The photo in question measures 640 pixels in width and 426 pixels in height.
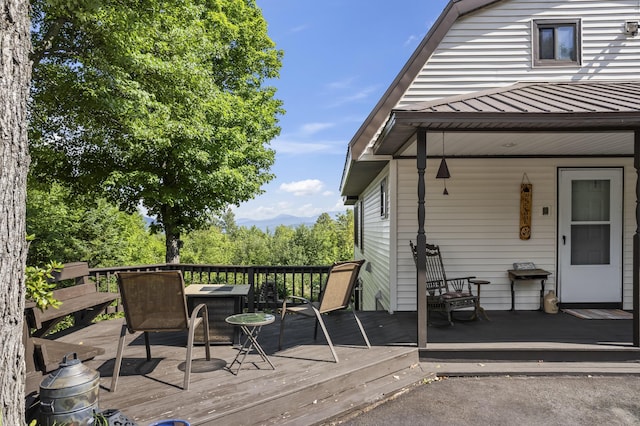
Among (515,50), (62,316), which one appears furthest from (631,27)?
(62,316)

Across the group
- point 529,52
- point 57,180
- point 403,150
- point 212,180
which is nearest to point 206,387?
point 403,150

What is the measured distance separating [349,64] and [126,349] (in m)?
17.8

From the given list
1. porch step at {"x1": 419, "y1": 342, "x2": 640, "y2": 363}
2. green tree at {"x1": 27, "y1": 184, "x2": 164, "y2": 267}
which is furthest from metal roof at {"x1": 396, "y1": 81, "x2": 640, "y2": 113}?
green tree at {"x1": 27, "y1": 184, "x2": 164, "y2": 267}

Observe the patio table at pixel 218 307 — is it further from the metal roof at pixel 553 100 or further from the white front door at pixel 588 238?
the white front door at pixel 588 238

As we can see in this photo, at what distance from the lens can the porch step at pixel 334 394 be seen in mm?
2920

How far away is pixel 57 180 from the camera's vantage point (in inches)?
374

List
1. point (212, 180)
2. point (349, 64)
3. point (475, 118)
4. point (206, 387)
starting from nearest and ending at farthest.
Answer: point (206, 387), point (475, 118), point (212, 180), point (349, 64)

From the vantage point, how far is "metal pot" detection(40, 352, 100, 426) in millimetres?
2387

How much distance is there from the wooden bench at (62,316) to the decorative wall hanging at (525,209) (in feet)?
18.3

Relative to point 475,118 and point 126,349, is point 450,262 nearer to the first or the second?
point 475,118

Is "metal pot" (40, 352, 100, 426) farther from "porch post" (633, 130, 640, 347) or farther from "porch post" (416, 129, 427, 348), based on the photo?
"porch post" (633, 130, 640, 347)

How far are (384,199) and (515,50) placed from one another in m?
3.01

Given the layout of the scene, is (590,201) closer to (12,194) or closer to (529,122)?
(529,122)

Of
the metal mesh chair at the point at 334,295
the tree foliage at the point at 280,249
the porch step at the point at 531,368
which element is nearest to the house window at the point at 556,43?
the porch step at the point at 531,368
